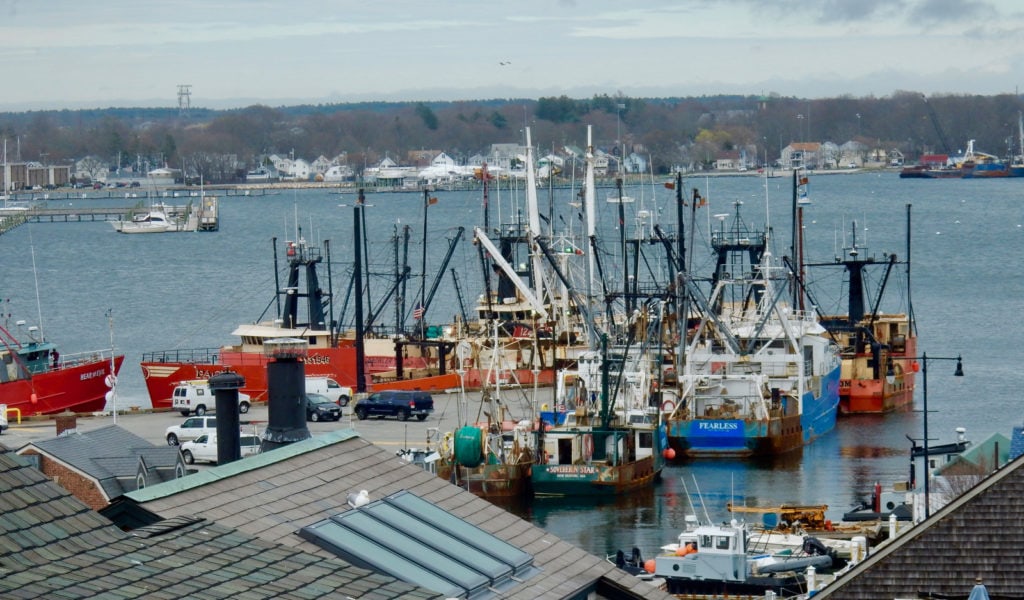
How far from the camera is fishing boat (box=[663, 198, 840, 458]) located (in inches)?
1877

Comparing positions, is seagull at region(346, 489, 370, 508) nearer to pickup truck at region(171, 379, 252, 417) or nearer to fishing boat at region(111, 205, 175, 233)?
pickup truck at region(171, 379, 252, 417)

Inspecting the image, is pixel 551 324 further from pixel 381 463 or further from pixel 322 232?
pixel 322 232

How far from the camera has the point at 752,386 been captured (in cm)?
4962

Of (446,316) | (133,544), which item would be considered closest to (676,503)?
(133,544)

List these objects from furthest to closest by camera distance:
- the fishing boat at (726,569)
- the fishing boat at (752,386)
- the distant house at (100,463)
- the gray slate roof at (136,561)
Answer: the fishing boat at (752,386), the fishing boat at (726,569), the distant house at (100,463), the gray slate roof at (136,561)

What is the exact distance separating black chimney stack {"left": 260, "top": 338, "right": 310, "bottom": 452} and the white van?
112ft

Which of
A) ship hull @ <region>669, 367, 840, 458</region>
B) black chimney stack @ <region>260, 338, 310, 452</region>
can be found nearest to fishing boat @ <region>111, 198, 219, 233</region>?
ship hull @ <region>669, 367, 840, 458</region>

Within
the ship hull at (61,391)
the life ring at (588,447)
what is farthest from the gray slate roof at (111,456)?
the ship hull at (61,391)

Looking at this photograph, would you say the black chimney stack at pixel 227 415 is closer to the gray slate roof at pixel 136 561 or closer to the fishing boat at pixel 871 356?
the gray slate roof at pixel 136 561

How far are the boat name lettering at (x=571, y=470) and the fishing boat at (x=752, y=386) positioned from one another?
606 centimetres

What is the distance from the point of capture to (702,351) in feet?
166

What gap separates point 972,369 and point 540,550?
55831mm

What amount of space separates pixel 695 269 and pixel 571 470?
210ft

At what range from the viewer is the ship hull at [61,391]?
52.5 meters
